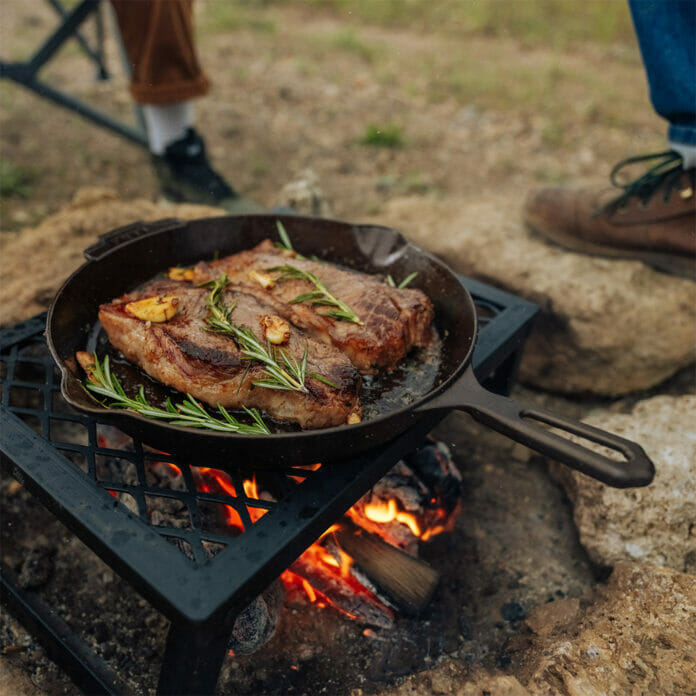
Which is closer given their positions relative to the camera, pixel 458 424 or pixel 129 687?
pixel 129 687

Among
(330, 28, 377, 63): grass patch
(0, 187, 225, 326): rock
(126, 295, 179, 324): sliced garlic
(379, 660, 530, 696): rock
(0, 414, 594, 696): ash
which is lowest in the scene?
(0, 414, 594, 696): ash

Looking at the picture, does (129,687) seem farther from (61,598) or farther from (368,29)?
(368,29)

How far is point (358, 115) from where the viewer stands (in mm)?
7051

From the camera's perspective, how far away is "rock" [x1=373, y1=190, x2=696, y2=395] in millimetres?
3307

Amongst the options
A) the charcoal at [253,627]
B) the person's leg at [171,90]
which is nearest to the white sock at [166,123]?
the person's leg at [171,90]

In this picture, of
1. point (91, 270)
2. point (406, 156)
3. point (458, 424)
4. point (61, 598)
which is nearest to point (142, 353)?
point (91, 270)

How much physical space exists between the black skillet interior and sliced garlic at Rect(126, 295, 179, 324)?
0.90 ft

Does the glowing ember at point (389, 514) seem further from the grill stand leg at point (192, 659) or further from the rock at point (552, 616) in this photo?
the grill stand leg at point (192, 659)

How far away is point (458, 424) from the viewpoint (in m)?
3.34

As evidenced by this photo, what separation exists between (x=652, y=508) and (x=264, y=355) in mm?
1742

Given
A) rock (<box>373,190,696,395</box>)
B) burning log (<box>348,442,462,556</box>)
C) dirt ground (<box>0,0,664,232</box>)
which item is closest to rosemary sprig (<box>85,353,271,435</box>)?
burning log (<box>348,442,462,556</box>)

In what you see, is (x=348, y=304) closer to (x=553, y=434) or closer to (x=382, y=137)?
(x=553, y=434)

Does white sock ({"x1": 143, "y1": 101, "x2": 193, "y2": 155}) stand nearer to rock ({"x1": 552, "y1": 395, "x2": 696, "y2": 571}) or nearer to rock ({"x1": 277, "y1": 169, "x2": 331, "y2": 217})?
rock ({"x1": 277, "y1": 169, "x2": 331, "y2": 217})

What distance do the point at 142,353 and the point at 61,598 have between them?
1160 millimetres
